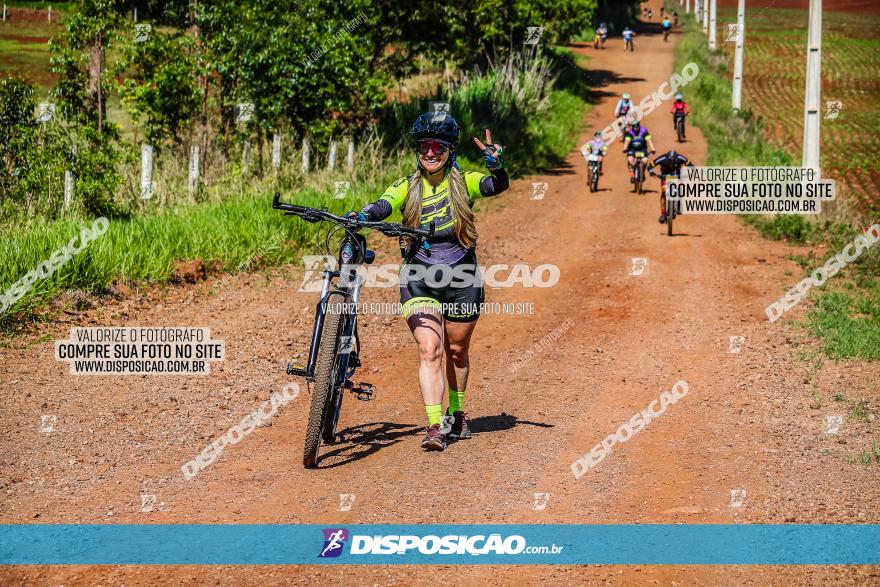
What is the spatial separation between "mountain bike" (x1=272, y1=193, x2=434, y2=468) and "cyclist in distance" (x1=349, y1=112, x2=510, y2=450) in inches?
7.2

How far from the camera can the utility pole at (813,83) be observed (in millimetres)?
17938

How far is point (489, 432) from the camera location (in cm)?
779

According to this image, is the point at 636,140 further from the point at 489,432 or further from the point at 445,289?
the point at 445,289

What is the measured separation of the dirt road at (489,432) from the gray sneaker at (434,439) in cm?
8

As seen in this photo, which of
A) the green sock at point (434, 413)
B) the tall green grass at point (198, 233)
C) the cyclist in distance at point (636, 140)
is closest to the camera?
the green sock at point (434, 413)

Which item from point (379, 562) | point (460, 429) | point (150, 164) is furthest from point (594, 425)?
point (150, 164)

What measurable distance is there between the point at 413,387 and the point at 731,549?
4367mm

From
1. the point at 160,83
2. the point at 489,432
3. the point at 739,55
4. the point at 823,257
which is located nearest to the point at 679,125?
the point at 739,55

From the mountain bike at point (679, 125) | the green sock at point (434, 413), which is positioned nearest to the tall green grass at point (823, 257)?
the mountain bike at point (679, 125)

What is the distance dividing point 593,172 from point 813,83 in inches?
245

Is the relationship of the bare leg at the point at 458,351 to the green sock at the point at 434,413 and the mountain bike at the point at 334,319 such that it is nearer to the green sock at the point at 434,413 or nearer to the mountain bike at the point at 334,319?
the green sock at the point at 434,413

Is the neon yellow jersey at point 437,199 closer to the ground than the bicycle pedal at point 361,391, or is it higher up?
higher up

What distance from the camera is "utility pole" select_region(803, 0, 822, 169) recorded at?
17.9m

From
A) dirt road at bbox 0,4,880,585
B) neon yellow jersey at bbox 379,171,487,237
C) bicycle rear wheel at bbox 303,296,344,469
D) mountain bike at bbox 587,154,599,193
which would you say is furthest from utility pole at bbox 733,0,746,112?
bicycle rear wheel at bbox 303,296,344,469
